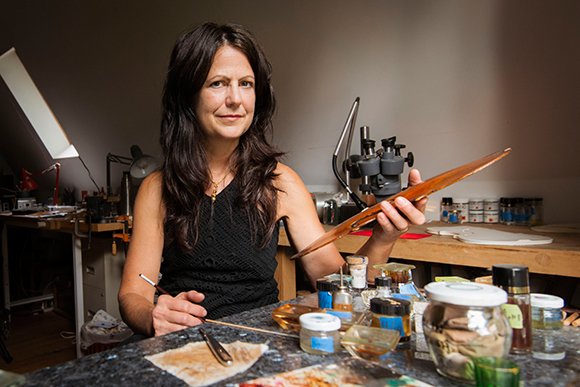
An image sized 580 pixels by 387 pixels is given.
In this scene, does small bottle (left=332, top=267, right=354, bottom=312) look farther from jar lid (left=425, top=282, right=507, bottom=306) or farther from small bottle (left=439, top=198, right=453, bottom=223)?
small bottle (left=439, top=198, right=453, bottom=223)

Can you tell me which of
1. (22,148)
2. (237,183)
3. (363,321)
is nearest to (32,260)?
(22,148)

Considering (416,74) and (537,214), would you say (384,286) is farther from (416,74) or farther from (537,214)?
(416,74)

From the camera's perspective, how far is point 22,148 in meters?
4.94

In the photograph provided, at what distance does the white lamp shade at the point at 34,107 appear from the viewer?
4361mm

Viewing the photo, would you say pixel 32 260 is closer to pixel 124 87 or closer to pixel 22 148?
pixel 124 87

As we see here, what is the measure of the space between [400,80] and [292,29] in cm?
86

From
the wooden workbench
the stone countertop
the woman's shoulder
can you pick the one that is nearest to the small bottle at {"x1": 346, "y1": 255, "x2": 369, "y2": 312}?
the stone countertop

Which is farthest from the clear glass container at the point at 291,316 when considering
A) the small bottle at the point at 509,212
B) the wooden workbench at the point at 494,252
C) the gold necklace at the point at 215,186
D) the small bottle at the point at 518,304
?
the small bottle at the point at 509,212

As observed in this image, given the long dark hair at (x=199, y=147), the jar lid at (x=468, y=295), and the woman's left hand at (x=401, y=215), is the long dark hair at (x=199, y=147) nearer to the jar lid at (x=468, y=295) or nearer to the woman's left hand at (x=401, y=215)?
the woman's left hand at (x=401, y=215)

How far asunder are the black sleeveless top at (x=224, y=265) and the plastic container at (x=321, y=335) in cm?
51

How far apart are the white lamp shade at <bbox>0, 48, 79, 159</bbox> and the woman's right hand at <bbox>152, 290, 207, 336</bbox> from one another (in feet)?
14.4

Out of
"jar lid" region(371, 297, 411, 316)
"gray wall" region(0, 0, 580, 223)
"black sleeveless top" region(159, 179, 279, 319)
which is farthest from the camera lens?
"gray wall" region(0, 0, 580, 223)

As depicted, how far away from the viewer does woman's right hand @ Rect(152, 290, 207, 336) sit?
66cm

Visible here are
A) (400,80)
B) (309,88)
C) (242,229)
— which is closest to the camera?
(242,229)
